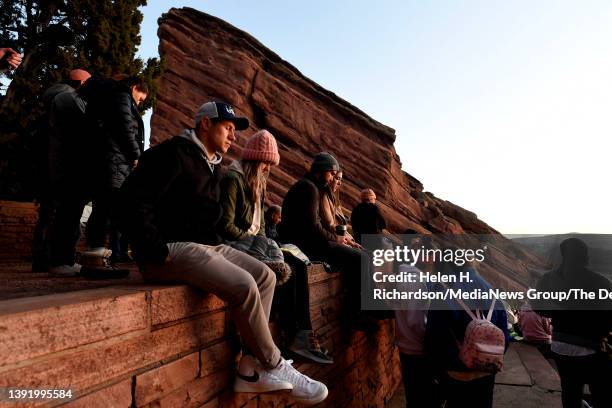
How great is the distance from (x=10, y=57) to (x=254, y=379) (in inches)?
126

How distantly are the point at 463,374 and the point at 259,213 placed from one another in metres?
2.47

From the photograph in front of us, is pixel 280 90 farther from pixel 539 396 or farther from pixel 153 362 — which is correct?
pixel 153 362

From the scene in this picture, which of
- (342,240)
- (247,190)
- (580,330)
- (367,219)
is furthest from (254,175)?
(580,330)

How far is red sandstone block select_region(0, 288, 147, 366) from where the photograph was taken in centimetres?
146

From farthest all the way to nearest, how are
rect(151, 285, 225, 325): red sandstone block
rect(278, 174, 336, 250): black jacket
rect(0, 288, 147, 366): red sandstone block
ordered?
1. rect(278, 174, 336, 250): black jacket
2. rect(151, 285, 225, 325): red sandstone block
3. rect(0, 288, 147, 366): red sandstone block

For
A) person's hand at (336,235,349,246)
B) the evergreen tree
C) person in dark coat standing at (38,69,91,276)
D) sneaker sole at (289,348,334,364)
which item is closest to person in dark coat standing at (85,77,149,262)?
person in dark coat standing at (38,69,91,276)

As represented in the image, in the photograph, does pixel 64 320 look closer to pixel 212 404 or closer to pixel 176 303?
pixel 176 303

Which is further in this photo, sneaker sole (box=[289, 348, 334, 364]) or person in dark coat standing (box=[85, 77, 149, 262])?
person in dark coat standing (box=[85, 77, 149, 262])

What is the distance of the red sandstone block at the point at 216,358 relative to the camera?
2.51 meters

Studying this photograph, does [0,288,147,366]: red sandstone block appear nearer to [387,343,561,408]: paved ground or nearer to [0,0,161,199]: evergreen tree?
[387,343,561,408]: paved ground

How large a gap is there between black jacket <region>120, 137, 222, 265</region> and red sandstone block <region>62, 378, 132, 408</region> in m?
0.64

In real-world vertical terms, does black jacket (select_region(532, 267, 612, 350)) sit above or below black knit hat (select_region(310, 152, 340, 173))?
below

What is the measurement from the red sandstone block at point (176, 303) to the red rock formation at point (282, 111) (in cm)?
1445

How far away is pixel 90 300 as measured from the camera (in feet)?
5.84
